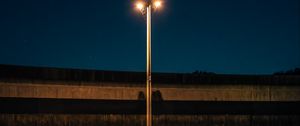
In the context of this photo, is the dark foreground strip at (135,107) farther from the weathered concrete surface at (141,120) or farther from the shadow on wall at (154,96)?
the shadow on wall at (154,96)

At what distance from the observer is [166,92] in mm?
45469

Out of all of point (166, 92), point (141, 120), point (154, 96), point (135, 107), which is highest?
point (166, 92)

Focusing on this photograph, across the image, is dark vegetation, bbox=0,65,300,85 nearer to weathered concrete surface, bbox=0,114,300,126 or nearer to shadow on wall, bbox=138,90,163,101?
shadow on wall, bbox=138,90,163,101

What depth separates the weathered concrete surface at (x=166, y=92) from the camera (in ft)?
130

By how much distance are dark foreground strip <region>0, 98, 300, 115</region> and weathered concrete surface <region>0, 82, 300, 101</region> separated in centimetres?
225

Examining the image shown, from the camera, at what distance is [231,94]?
48.0m

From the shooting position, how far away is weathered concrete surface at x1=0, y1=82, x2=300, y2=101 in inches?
1563

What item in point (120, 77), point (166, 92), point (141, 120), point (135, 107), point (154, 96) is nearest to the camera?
point (141, 120)

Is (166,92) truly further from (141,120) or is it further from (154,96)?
(141,120)

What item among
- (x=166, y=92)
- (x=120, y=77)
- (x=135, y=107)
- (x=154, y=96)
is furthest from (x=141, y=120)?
(x=166, y=92)

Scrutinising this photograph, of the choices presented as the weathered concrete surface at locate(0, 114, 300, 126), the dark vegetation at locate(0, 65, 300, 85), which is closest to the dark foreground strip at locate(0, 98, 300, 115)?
the weathered concrete surface at locate(0, 114, 300, 126)

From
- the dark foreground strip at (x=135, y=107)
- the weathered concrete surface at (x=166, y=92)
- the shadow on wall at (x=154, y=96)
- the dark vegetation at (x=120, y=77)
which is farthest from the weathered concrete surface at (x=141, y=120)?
the shadow on wall at (x=154, y=96)

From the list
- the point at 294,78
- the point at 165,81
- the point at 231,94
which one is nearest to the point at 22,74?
the point at 165,81

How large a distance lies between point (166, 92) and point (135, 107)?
538 centimetres
